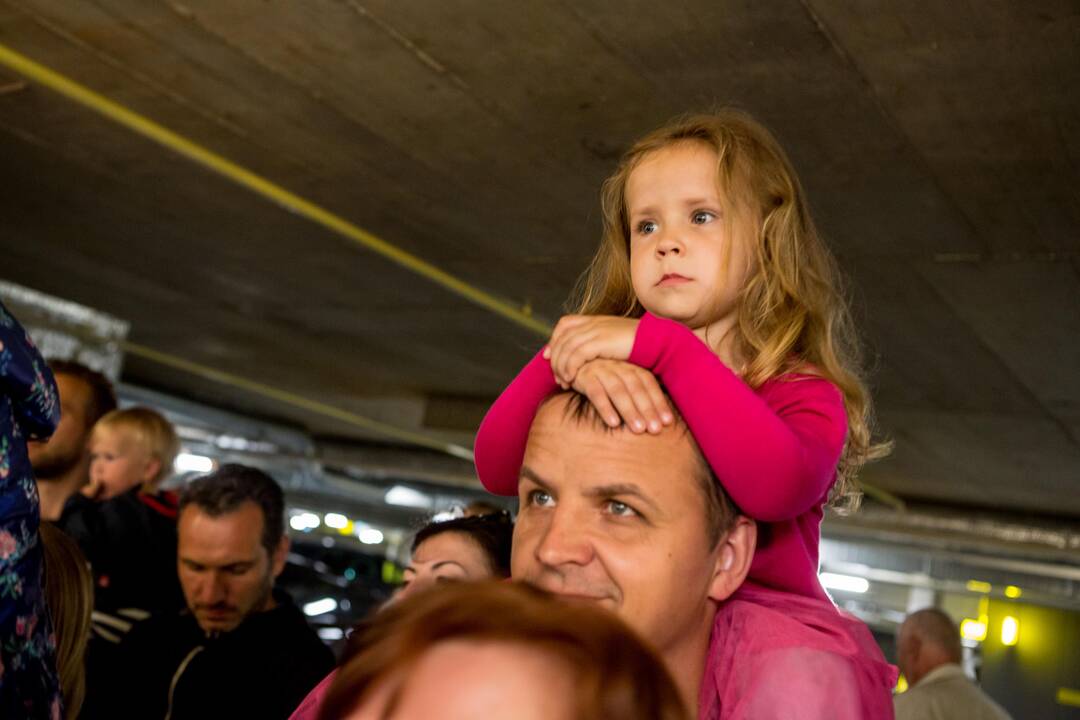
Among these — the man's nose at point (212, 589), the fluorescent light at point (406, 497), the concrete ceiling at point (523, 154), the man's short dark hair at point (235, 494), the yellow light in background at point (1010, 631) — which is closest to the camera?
the man's nose at point (212, 589)

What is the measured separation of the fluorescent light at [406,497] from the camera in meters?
19.2

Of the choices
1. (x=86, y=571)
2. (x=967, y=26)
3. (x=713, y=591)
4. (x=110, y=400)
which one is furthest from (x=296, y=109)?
(x=713, y=591)

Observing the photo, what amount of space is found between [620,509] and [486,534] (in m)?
1.07

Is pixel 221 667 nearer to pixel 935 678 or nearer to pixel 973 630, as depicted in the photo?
pixel 935 678

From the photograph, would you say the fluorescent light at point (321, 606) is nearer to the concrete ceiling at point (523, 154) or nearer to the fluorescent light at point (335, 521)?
the concrete ceiling at point (523, 154)

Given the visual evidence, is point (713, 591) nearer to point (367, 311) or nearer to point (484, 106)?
point (484, 106)

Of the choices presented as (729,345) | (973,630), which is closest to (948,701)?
(729,345)

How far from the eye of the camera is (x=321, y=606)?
11289mm

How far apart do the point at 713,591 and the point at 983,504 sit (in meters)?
11.9

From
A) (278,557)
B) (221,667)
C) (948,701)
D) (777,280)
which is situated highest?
(777,280)

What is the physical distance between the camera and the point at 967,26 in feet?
11.5

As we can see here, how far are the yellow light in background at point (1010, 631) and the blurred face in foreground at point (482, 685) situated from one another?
20.9m

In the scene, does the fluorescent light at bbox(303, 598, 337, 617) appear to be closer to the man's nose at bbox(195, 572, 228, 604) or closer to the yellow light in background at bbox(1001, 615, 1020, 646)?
the man's nose at bbox(195, 572, 228, 604)

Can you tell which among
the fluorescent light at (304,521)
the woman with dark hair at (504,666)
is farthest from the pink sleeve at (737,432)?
the fluorescent light at (304,521)
